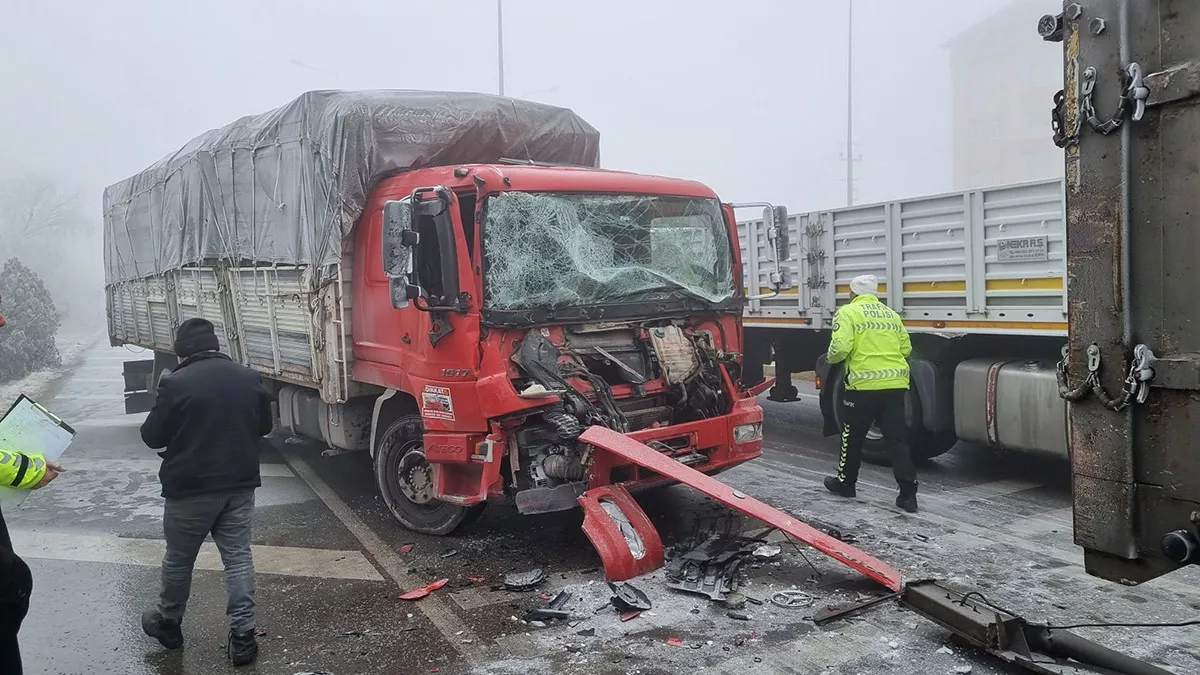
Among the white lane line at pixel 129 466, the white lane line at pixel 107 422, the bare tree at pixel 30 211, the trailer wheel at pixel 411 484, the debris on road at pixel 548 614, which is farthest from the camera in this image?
the bare tree at pixel 30 211

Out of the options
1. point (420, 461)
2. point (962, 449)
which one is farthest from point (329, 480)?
point (962, 449)

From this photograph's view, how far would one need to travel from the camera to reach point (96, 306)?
52875mm

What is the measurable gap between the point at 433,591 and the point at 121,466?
5.22 metres

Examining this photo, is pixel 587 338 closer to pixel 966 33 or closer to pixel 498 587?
pixel 498 587

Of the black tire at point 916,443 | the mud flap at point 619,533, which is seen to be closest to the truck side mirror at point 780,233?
the black tire at point 916,443

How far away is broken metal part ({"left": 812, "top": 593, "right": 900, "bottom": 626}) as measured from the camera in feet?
14.0

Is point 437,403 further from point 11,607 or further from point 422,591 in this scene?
point 11,607

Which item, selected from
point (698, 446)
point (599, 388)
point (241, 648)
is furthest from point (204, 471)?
point (698, 446)

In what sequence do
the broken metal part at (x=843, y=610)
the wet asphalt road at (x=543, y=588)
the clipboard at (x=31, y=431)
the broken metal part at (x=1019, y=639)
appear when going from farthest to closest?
the broken metal part at (x=843, y=610), the wet asphalt road at (x=543, y=588), the clipboard at (x=31, y=431), the broken metal part at (x=1019, y=639)

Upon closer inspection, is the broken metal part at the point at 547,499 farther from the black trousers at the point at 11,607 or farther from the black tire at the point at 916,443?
the black tire at the point at 916,443

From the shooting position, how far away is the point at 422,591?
16.0 ft

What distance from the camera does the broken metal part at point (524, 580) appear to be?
4871mm

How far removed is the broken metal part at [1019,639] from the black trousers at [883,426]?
A: 2.16m

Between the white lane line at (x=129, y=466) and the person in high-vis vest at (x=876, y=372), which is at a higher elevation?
the person in high-vis vest at (x=876, y=372)
